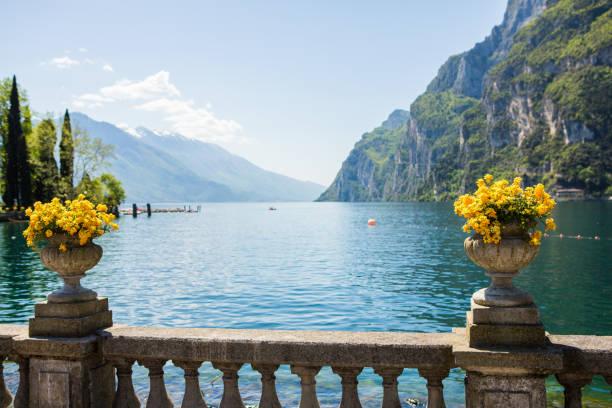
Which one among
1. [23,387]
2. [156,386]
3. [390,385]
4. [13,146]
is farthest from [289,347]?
[13,146]

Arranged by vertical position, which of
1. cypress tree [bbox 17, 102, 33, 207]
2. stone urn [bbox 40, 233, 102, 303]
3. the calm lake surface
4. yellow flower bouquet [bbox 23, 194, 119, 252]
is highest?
cypress tree [bbox 17, 102, 33, 207]

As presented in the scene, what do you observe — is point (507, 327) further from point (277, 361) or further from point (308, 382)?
point (277, 361)

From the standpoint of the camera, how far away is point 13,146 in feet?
231

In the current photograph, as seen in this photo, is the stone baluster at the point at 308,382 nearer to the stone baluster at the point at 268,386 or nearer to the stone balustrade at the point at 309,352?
the stone balustrade at the point at 309,352

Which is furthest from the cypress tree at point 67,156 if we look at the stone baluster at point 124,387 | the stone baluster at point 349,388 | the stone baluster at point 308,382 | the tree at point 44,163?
the stone baluster at point 349,388

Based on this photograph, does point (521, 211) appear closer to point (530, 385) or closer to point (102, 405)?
point (530, 385)

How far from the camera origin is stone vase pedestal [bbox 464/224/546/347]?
4.11m

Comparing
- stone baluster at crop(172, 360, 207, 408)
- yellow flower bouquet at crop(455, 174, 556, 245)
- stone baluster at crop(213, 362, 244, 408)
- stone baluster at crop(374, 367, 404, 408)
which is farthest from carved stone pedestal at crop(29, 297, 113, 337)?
yellow flower bouquet at crop(455, 174, 556, 245)

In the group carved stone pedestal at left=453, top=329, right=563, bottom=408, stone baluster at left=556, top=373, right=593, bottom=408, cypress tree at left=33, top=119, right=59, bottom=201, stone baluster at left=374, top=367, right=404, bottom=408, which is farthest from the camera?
cypress tree at left=33, top=119, right=59, bottom=201

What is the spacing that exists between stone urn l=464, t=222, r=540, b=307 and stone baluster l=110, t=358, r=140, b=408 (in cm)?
380

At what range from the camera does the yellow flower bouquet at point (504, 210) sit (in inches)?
163

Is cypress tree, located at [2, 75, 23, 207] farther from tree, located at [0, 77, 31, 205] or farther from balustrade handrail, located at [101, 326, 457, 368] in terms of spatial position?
balustrade handrail, located at [101, 326, 457, 368]

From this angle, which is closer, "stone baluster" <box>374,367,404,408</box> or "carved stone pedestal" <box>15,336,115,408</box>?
"stone baluster" <box>374,367,404,408</box>

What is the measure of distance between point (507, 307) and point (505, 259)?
0.45 m
